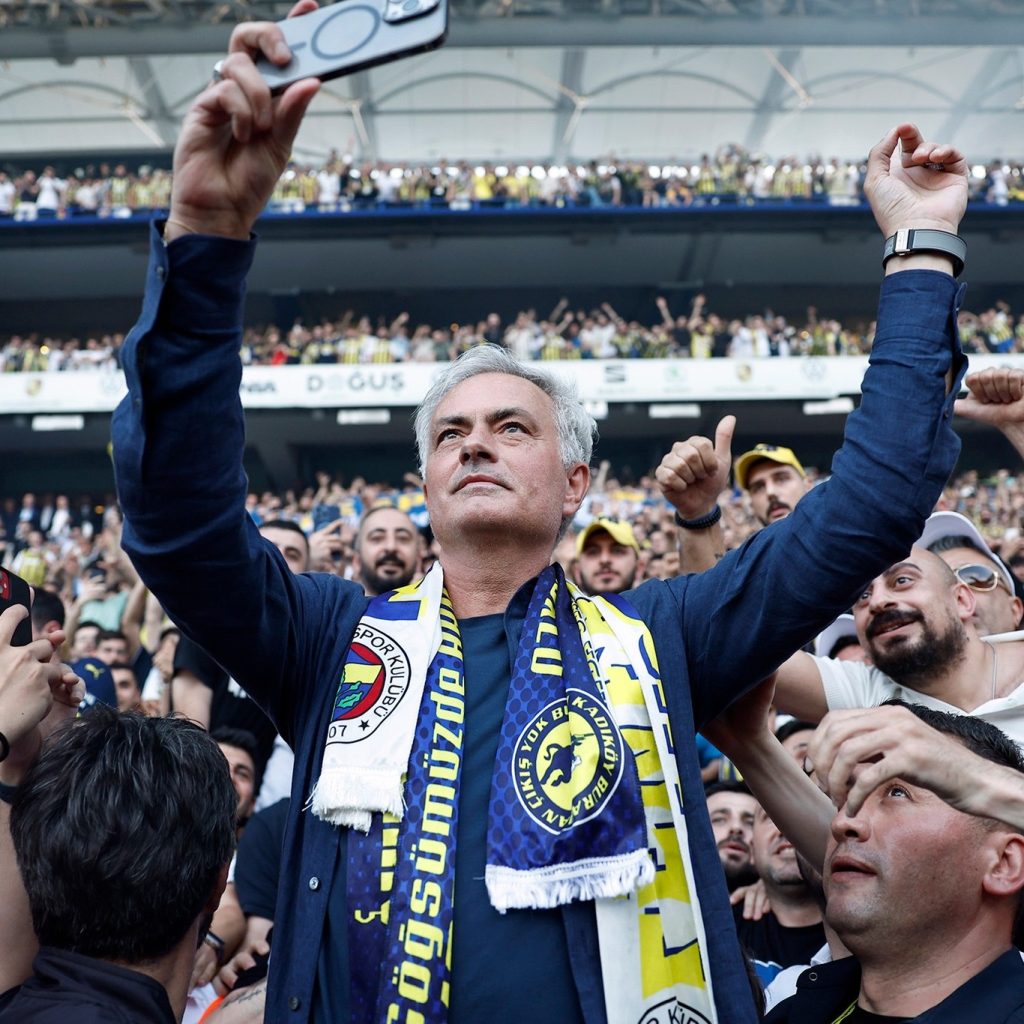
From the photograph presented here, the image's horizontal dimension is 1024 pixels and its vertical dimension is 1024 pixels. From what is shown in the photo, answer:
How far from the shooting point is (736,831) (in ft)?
11.6

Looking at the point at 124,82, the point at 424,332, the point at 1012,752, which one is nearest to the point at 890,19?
A: the point at 424,332

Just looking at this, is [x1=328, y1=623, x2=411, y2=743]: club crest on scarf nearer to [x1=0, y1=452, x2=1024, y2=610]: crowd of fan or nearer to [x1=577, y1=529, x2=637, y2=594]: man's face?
[x1=577, y1=529, x2=637, y2=594]: man's face

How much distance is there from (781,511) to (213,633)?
299 cm

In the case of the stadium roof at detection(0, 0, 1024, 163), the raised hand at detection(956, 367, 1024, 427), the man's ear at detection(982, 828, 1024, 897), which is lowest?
the man's ear at detection(982, 828, 1024, 897)

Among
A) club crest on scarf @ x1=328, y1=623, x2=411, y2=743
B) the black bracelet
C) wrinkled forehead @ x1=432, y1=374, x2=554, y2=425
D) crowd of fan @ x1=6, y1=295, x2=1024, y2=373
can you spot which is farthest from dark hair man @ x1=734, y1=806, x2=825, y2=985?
crowd of fan @ x1=6, y1=295, x2=1024, y2=373

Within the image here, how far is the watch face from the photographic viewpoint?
1.29m

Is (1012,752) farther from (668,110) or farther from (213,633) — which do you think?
(668,110)

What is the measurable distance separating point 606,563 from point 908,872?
273 centimetres

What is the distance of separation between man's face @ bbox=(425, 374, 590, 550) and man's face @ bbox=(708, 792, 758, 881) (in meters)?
1.86

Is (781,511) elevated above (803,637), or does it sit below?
above

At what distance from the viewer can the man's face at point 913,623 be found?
2.88 metres

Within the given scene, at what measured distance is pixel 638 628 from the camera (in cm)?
175

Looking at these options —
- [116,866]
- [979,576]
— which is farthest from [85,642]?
[116,866]

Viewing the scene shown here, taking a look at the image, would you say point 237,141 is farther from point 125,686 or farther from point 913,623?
point 125,686
